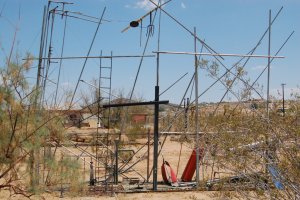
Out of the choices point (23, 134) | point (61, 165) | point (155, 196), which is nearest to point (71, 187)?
point (61, 165)

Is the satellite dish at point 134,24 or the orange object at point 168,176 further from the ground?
the satellite dish at point 134,24

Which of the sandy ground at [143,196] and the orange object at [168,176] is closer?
the sandy ground at [143,196]

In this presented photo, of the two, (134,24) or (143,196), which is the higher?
(134,24)

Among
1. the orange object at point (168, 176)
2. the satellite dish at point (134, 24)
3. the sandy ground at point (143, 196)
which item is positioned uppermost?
the satellite dish at point (134, 24)

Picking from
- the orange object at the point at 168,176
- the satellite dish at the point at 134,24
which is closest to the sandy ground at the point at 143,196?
the orange object at the point at 168,176

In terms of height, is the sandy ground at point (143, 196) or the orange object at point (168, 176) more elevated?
the orange object at point (168, 176)

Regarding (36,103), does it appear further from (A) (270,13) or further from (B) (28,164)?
(A) (270,13)

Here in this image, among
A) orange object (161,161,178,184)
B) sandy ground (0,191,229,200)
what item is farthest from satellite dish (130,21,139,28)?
sandy ground (0,191,229,200)

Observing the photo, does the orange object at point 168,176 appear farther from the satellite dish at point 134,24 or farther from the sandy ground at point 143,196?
the satellite dish at point 134,24

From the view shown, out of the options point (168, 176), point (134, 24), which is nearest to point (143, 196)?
point (168, 176)

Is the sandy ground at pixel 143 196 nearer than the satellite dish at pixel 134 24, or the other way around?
the sandy ground at pixel 143 196

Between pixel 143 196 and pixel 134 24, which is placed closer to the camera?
pixel 143 196

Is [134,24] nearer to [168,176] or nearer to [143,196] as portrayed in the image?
[168,176]

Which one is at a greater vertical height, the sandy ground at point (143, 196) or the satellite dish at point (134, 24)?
the satellite dish at point (134, 24)
